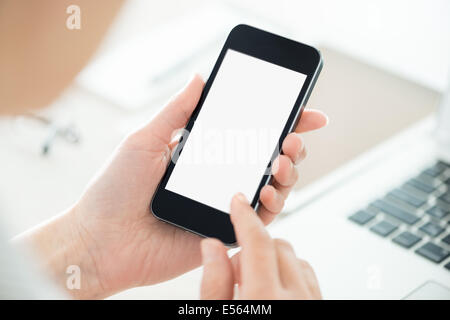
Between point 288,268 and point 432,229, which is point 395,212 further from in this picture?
point 288,268

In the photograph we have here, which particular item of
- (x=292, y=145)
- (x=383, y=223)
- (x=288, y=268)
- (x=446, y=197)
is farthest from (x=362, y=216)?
(x=288, y=268)

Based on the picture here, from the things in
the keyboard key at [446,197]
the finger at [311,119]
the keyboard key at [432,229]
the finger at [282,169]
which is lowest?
the keyboard key at [432,229]

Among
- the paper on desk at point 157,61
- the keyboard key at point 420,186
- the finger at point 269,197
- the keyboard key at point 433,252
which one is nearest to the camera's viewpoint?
the finger at point 269,197

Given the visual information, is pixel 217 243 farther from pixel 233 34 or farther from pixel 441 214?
pixel 441 214

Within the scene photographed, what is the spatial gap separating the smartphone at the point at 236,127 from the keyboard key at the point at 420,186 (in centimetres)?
30

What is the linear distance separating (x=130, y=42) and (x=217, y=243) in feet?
2.48

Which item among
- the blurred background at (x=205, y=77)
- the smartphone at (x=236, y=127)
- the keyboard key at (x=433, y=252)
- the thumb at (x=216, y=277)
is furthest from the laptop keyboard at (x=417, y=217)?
the thumb at (x=216, y=277)

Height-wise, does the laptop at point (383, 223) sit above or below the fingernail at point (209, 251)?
below

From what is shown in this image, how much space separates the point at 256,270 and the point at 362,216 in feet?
1.22

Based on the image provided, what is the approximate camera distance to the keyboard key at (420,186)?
32.0 inches

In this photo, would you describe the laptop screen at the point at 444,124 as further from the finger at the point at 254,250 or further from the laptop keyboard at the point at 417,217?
the finger at the point at 254,250

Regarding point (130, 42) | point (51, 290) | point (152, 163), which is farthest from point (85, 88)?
point (51, 290)

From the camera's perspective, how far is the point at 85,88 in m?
1.04
